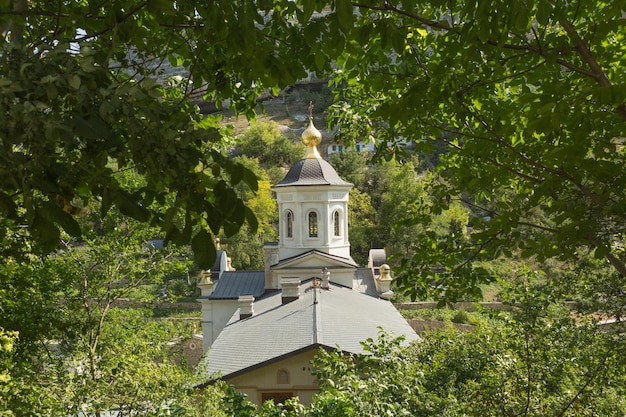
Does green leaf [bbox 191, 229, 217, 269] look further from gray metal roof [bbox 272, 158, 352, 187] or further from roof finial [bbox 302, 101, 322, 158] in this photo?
roof finial [bbox 302, 101, 322, 158]

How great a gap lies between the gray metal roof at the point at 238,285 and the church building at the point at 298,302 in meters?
0.04

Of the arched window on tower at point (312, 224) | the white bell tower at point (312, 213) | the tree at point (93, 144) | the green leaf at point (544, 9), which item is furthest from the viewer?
the arched window on tower at point (312, 224)

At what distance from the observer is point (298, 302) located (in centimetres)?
1608

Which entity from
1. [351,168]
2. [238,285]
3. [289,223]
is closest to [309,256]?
[289,223]

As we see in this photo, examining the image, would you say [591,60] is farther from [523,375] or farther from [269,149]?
[269,149]

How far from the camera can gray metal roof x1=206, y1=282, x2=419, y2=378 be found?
39.8 feet

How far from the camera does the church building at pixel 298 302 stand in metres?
12.1

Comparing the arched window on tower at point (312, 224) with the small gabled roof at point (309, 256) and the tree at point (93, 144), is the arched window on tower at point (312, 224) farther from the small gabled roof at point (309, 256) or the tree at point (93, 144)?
the tree at point (93, 144)

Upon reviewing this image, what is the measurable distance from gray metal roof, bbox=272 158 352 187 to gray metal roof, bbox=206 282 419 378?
15.7 ft

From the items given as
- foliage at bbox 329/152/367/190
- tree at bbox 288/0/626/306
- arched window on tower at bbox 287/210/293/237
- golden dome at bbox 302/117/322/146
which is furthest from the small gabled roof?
foliage at bbox 329/152/367/190

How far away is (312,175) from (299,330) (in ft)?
29.5

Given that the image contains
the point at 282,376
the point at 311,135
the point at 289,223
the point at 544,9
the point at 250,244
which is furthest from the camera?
the point at 250,244

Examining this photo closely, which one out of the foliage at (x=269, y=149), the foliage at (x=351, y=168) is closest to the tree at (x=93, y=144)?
the foliage at (x=351, y=168)

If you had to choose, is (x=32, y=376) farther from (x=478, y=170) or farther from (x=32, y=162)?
(x=32, y=162)
